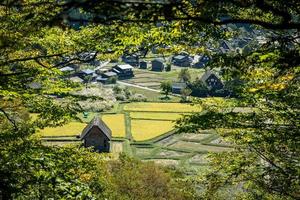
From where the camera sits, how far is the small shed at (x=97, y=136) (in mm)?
48062

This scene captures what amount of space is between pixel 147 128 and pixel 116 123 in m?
4.95

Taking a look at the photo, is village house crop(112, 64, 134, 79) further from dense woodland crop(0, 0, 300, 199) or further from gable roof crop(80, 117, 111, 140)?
dense woodland crop(0, 0, 300, 199)

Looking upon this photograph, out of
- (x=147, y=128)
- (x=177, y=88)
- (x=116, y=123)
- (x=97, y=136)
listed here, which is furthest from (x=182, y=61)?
(x=97, y=136)

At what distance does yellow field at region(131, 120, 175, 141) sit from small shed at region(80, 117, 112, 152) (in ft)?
14.2

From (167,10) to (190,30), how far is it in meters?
3.33

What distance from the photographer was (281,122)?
10391 mm

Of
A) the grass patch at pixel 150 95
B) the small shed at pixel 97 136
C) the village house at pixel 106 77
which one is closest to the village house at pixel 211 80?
the grass patch at pixel 150 95

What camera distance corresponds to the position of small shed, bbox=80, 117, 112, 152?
48.1 meters

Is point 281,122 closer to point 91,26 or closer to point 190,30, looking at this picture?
point 190,30

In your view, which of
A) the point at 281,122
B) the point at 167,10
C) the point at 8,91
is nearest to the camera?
the point at 167,10

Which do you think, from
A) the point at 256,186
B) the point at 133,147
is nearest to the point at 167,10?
the point at 256,186

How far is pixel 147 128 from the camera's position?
→ 55.4 meters

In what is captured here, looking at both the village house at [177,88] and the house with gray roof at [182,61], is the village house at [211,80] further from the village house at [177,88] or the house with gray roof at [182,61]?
the house with gray roof at [182,61]

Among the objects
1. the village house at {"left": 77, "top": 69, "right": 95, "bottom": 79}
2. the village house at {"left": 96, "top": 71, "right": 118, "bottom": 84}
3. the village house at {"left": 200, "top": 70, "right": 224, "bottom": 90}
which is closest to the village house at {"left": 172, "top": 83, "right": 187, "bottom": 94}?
the village house at {"left": 200, "top": 70, "right": 224, "bottom": 90}
